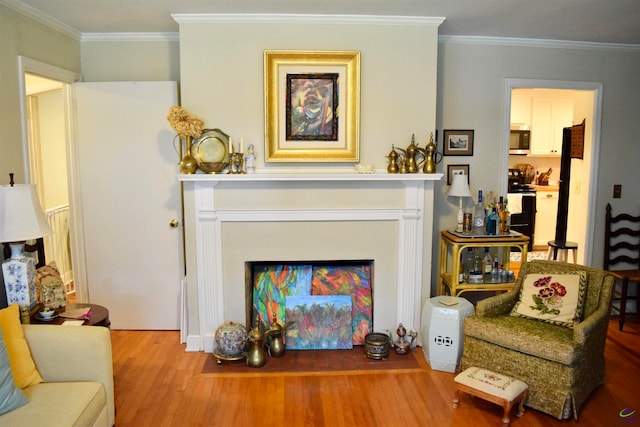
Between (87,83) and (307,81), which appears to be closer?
(307,81)

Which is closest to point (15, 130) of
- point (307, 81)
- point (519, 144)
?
point (307, 81)

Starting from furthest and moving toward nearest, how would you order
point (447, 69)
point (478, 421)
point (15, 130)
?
point (447, 69) → point (15, 130) → point (478, 421)

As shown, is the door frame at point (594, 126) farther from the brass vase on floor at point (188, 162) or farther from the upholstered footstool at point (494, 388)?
the brass vase on floor at point (188, 162)

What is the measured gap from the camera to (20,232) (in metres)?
2.43

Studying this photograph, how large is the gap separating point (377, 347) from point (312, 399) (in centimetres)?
69

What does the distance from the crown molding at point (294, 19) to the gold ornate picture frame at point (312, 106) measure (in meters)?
0.21

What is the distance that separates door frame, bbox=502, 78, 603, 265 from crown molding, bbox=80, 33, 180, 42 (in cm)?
274

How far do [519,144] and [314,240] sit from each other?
14.5 ft

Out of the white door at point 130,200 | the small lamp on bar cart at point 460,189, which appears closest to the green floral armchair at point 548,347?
the small lamp on bar cart at point 460,189

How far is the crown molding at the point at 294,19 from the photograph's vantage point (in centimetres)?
318

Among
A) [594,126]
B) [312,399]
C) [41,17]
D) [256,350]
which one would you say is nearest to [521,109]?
[594,126]

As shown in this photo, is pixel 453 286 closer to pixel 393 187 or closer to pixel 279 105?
pixel 393 187

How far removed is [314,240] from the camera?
11.3ft

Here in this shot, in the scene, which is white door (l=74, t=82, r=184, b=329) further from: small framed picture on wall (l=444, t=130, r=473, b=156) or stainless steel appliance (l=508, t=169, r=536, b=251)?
stainless steel appliance (l=508, t=169, r=536, b=251)
